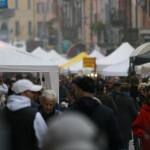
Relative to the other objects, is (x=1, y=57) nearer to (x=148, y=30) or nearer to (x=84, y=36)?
(x=148, y=30)

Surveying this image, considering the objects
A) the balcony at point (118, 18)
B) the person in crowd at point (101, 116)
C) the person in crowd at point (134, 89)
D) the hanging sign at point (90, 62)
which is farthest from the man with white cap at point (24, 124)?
the balcony at point (118, 18)

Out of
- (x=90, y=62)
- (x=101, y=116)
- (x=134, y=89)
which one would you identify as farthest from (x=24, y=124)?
(x=90, y=62)

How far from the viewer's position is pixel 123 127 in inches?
582

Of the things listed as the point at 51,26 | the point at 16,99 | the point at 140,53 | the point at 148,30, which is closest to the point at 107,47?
the point at 148,30

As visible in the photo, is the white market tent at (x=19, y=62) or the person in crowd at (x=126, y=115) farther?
the white market tent at (x=19, y=62)

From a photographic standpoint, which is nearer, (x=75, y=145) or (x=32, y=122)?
(x=75, y=145)

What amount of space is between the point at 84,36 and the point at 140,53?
78400 millimetres

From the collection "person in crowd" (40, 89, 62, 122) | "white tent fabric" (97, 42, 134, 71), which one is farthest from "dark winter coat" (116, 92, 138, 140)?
"white tent fabric" (97, 42, 134, 71)

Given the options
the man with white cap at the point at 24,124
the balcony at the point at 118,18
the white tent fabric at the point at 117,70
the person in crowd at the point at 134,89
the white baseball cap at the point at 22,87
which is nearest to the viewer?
the man with white cap at the point at 24,124

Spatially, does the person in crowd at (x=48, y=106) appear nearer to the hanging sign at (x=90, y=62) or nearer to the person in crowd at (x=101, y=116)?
the person in crowd at (x=101, y=116)

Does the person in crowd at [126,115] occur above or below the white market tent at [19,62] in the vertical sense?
below

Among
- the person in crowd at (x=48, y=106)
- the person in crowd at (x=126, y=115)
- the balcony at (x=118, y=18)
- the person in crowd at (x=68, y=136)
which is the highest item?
the balcony at (x=118, y=18)

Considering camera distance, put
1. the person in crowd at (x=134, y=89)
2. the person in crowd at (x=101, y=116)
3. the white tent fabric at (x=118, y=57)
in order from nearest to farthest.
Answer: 1. the person in crowd at (x=101, y=116)
2. the person in crowd at (x=134, y=89)
3. the white tent fabric at (x=118, y=57)

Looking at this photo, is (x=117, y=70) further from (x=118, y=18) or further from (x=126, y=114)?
(x=118, y=18)
